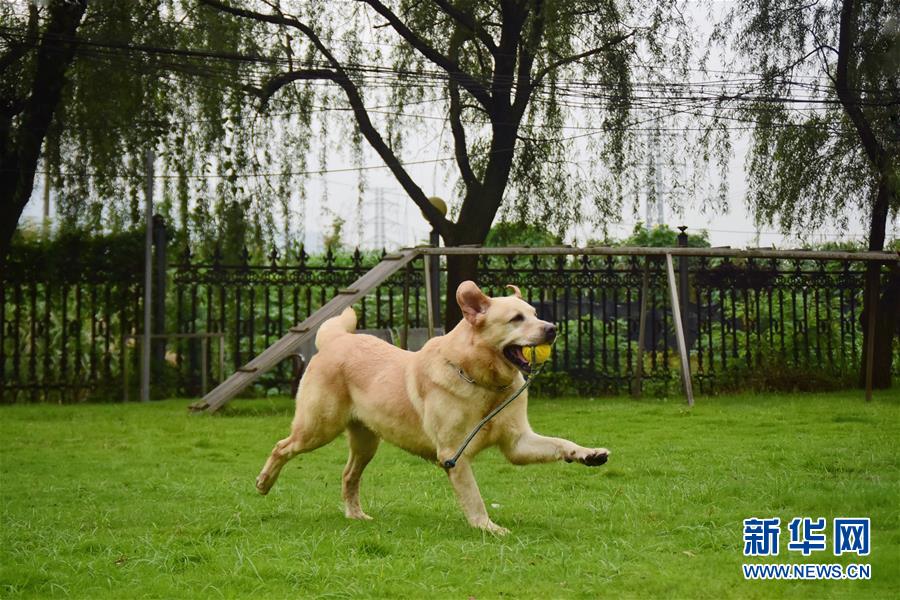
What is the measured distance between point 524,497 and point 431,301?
6.23 meters

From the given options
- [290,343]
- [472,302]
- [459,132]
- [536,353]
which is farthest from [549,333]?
[459,132]

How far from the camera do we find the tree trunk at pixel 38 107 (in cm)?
1363

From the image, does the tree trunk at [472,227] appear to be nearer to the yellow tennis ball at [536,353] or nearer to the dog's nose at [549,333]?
the yellow tennis ball at [536,353]

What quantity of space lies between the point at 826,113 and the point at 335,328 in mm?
11312

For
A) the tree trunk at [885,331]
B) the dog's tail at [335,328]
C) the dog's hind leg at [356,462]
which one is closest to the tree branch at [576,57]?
the tree trunk at [885,331]

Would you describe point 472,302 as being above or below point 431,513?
above

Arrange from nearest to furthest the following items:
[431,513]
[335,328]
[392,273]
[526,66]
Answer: [431,513] < [335,328] < [392,273] < [526,66]

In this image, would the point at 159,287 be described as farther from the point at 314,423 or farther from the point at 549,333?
the point at 549,333

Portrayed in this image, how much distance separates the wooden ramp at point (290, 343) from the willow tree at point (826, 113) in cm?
607

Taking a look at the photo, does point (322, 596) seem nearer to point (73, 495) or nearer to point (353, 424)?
point (353, 424)

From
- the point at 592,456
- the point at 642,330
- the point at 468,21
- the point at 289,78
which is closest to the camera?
the point at 592,456

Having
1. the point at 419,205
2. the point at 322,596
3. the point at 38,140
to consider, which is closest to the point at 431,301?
the point at 419,205

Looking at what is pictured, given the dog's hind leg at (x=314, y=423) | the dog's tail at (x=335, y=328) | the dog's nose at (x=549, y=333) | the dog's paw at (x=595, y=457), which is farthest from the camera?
the dog's tail at (x=335, y=328)

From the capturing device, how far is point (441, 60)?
15359 millimetres
